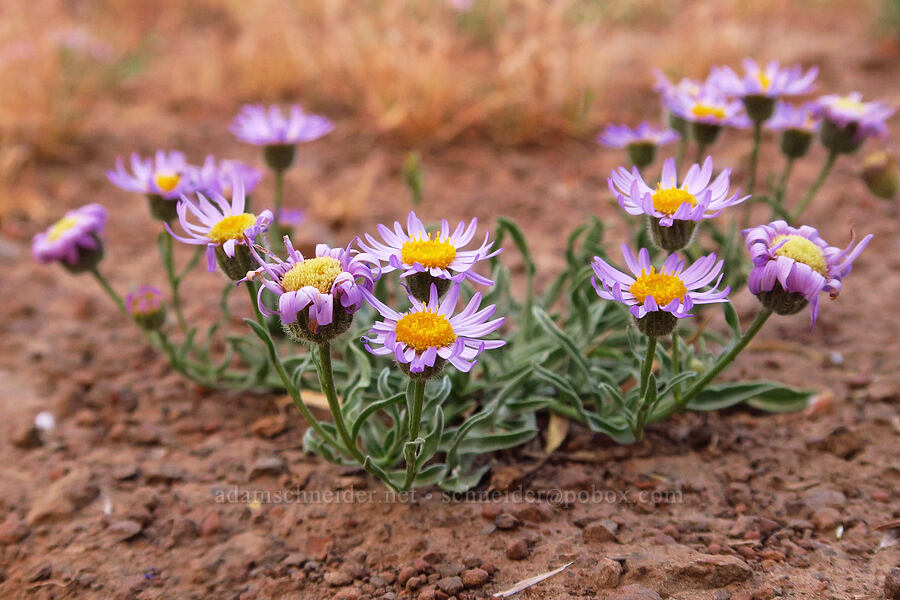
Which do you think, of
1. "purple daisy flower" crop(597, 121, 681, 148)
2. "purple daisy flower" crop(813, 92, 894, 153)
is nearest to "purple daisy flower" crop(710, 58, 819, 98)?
"purple daisy flower" crop(813, 92, 894, 153)

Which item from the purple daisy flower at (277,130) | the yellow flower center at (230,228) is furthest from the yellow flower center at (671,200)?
the purple daisy flower at (277,130)

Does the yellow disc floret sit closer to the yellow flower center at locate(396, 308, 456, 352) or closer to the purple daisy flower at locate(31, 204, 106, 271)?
the purple daisy flower at locate(31, 204, 106, 271)

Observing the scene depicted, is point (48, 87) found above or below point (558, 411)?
above

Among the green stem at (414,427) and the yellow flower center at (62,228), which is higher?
the yellow flower center at (62,228)

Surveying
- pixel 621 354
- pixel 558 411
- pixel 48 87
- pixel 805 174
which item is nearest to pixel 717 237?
pixel 621 354

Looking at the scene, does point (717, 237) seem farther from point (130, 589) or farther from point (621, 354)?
point (130, 589)

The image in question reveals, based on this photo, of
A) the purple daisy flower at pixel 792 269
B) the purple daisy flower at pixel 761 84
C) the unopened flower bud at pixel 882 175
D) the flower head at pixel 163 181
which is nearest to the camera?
the purple daisy flower at pixel 792 269

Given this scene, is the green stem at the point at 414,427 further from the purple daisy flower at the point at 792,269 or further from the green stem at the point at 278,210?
the green stem at the point at 278,210
